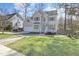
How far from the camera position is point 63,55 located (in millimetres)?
1833

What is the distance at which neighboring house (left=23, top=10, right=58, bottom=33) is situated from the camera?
72.7 inches

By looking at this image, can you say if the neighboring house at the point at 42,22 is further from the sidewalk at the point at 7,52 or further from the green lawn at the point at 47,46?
the sidewalk at the point at 7,52

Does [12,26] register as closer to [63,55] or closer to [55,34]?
[55,34]

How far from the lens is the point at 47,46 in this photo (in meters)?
1.84

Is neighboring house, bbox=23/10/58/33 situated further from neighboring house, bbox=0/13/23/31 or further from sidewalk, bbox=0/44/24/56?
sidewalk, bbox=0/44/24/56

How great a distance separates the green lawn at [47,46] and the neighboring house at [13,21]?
0.42 feet

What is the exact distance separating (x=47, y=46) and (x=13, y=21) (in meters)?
0.37

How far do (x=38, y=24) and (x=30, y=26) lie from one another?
0.24ft

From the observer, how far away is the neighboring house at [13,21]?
1.86 metres

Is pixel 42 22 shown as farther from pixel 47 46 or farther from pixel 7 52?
pixel 7 52

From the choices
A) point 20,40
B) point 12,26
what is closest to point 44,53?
point 20,40

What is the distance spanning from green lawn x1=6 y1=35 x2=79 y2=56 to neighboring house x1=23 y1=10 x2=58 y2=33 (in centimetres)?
7

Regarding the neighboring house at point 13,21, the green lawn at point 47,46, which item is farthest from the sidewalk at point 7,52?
the neighboring house at point 13,21

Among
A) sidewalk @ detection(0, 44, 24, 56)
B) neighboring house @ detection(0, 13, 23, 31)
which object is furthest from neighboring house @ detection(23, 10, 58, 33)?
sidewalk @ detection(0, 44, 24, 56)
